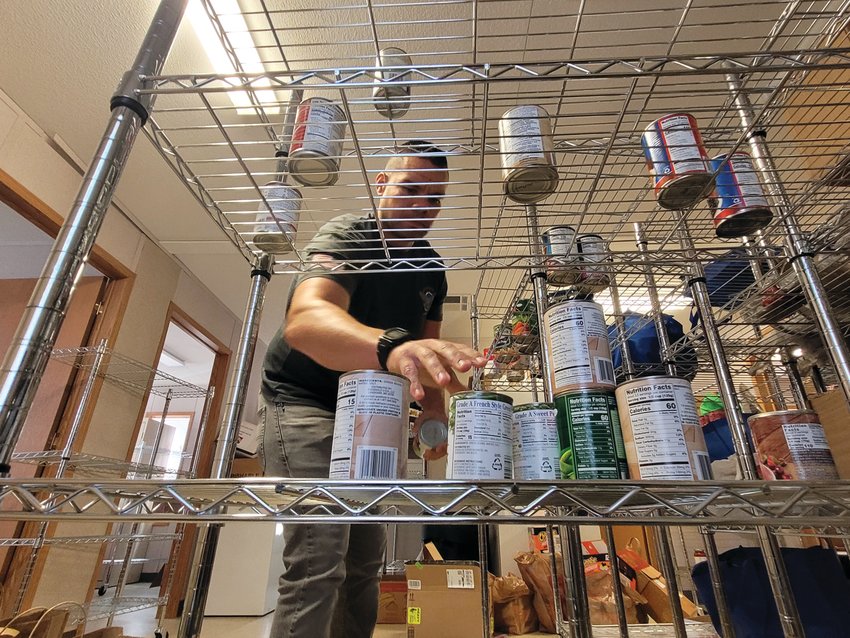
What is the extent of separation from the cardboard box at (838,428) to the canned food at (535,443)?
68cm

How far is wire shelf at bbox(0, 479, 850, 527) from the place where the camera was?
39cm

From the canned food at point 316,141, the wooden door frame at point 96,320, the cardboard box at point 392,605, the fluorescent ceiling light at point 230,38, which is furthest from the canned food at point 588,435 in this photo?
the cardboard box at point 392,605

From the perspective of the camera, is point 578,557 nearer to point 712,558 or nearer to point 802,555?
point 712,558

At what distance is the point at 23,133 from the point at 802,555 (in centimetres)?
302

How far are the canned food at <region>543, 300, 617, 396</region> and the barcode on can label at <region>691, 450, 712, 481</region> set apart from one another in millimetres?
113

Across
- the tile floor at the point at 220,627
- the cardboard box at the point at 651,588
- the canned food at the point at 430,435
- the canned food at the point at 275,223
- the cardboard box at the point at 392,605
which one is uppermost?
the canned food at the point at 275,223

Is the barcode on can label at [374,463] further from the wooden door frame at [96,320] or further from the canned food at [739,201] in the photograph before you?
the wooden door frame at [96,320]

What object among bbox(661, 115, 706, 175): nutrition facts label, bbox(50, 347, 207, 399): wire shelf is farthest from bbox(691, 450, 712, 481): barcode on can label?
bbox(50, 347, 207, 399): wire shelf

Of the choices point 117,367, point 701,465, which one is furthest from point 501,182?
point 117,367

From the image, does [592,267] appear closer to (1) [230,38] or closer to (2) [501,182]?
(2) [501,182]

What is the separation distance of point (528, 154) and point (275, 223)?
0.47 meters

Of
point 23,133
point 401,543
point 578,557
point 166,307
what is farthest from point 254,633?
point 23,133

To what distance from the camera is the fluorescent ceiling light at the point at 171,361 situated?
14.6 ft

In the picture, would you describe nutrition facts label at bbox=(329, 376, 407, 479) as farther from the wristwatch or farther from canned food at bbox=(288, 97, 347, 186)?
canned food at bbox=(288, 97, 347, 186)
